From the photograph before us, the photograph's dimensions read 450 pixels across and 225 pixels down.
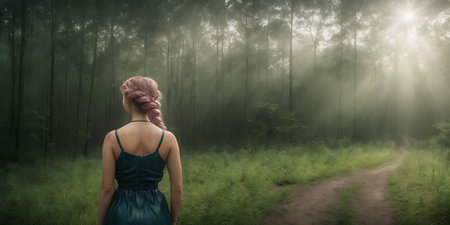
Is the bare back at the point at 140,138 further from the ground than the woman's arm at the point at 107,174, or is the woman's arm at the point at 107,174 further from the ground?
the bare back at the point at 140,138

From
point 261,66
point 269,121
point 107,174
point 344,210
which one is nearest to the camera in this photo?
point 107,174

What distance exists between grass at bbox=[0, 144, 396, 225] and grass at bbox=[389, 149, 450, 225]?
86.6 inches

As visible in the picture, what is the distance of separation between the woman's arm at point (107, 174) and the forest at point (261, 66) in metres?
5.16

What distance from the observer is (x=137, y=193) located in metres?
1.91

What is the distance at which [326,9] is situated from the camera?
59.6ft

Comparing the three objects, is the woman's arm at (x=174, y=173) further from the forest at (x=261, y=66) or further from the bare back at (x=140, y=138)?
the forest at (x=261, y=66)

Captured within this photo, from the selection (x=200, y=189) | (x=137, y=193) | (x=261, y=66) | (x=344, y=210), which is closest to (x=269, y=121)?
(x=200, y=189)

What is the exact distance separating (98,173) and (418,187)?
11369mm

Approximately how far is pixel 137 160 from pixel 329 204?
587 centimetres

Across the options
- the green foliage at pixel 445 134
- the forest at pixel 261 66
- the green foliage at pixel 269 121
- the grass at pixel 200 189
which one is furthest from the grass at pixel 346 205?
the green foliage at pixel 269 121

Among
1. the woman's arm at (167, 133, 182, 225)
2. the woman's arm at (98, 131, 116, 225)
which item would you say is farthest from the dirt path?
the woman's arm at (98, 131, 116, 225)

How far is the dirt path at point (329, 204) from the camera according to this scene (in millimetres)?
5410

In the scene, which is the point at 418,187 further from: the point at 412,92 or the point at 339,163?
the point at 412,92

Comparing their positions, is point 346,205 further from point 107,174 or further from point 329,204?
point 107,174
